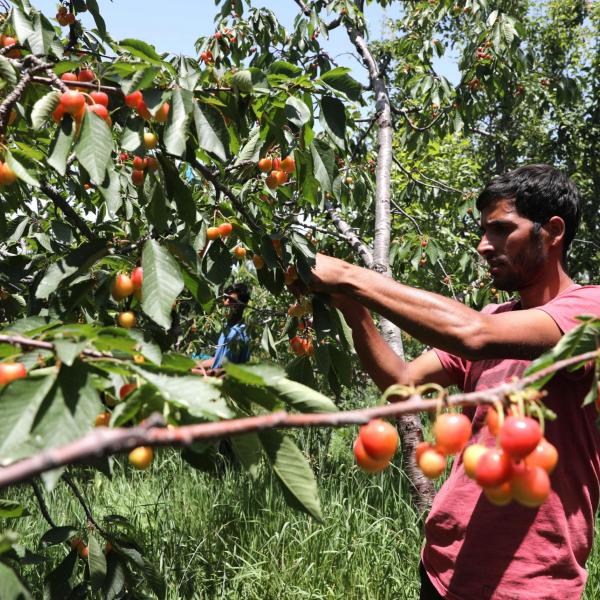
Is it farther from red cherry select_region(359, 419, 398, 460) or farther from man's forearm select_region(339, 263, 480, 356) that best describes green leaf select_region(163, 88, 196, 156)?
red cherry select_region(359, 419, 398, 460)

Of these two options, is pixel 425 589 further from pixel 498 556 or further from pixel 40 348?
pixel 40 348

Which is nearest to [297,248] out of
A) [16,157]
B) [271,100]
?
[271,100]

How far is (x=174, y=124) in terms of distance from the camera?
126cm

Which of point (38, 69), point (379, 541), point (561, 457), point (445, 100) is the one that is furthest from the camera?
point (445, 100)

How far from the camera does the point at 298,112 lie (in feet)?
4.52

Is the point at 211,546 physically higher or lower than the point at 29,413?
lower

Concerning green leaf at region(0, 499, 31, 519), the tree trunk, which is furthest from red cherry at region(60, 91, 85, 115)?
the tree trunk

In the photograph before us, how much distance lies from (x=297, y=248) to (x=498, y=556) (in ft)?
2.96

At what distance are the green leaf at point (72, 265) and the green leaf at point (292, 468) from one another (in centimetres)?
→ 66

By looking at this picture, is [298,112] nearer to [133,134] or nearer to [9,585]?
[133,134]

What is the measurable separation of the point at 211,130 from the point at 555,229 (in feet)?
3.39

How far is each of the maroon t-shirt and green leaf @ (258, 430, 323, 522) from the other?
2.39 ft

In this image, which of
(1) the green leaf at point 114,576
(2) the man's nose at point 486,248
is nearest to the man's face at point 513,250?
(2) the man's nose at point 486,248

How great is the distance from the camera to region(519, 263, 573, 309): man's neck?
5.78 ft
